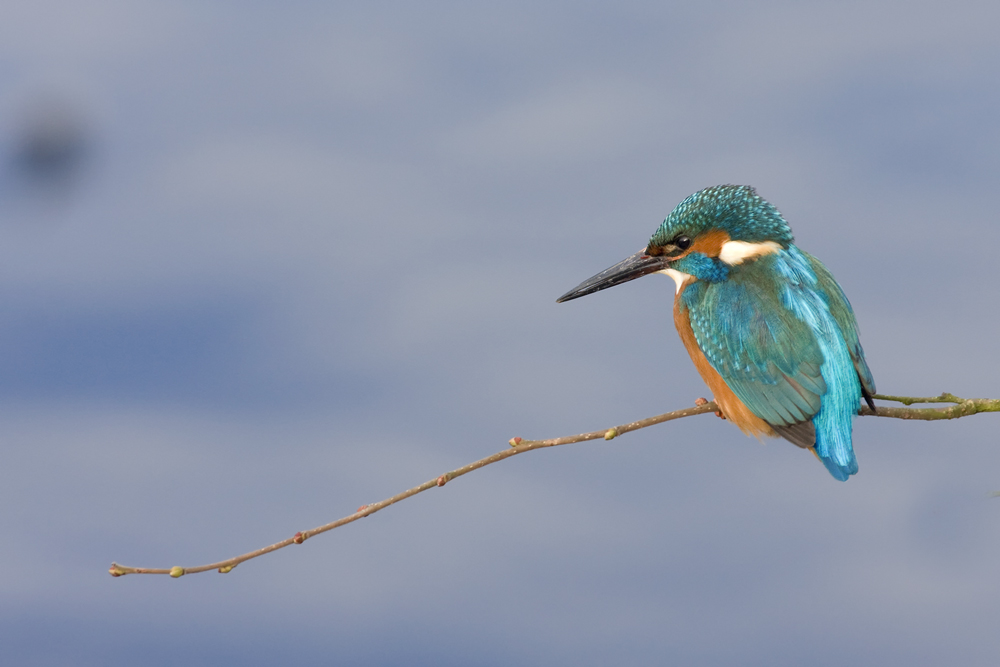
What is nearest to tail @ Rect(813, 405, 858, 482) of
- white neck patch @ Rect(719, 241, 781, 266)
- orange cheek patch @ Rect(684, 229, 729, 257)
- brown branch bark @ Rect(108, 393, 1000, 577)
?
brown branch bark @ Rect(108, 393, 1000, 577)

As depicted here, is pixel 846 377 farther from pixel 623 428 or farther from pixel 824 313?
pixel 623 428

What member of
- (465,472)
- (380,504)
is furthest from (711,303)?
(380,504)

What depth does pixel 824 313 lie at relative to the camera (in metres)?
4.01

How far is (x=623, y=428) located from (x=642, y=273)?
1.40 meters

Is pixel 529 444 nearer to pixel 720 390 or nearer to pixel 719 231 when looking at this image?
pixel 720 390

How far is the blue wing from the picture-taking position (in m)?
3.83

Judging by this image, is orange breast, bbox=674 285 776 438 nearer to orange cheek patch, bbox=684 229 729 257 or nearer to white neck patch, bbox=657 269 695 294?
white neck patch, bbox=657 269 695 294

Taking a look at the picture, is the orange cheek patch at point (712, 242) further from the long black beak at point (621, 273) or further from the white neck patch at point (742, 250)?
the long black beak at point (621, 273)

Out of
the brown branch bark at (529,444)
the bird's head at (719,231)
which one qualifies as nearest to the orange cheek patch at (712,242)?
the bird's head at (719,231)

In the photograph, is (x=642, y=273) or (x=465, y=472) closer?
(x=465, y=472)

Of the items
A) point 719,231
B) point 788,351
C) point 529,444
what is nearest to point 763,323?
point 788,351

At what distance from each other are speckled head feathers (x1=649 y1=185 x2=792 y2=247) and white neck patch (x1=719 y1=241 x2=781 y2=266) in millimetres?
23

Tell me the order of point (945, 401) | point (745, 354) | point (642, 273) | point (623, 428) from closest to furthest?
point (623, 428) < point (945, 401) < point (745, 354) < point (642, 273)

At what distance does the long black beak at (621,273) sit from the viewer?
14.7 feet
